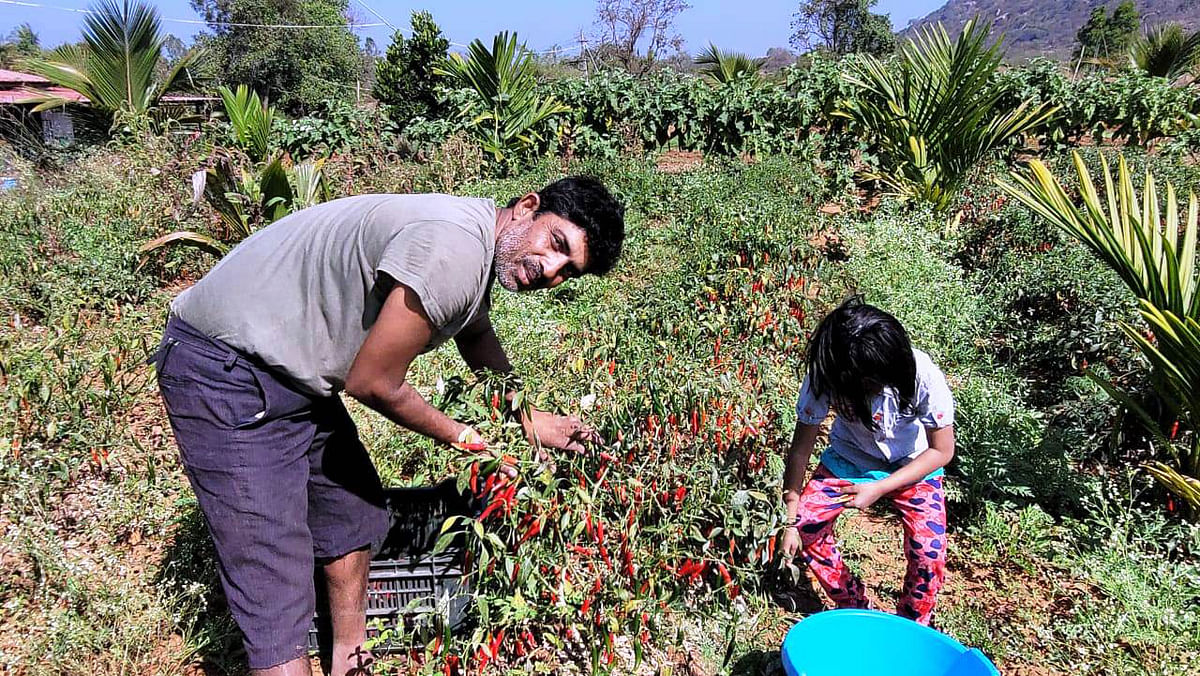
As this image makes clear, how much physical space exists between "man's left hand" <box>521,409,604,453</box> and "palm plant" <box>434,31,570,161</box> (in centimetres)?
596

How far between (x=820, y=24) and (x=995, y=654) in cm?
3090

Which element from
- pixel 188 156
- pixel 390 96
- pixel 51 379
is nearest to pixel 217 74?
pixel 390 96

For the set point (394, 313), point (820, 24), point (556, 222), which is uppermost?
point (820, 24)

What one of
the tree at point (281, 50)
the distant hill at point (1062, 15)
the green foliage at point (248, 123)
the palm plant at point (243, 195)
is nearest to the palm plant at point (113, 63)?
the green foliage at point (248, 123)

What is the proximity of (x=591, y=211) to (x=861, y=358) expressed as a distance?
737mm

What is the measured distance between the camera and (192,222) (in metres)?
5.16

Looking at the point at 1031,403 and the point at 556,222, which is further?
the point at 1031,403

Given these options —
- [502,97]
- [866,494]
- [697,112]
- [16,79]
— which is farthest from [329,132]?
[16,79]

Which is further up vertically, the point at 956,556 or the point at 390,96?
the point at 390,96

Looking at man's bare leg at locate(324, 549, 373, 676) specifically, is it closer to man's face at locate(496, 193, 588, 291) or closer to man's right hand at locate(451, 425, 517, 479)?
man's right hand at locate(451, 425, 517, 479)

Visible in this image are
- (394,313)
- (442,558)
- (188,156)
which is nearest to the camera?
(394,313)

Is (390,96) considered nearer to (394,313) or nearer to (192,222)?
(192,222)

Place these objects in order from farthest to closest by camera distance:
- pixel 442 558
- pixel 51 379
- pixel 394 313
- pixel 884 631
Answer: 1. pixel 51 379
2. pixel 442 558
3. pixel 884 631
4. pixel 394 313

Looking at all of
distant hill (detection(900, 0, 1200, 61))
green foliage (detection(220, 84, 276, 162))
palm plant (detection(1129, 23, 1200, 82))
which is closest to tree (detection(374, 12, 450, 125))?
green foliage (detection(220, 84, 276, 162))
